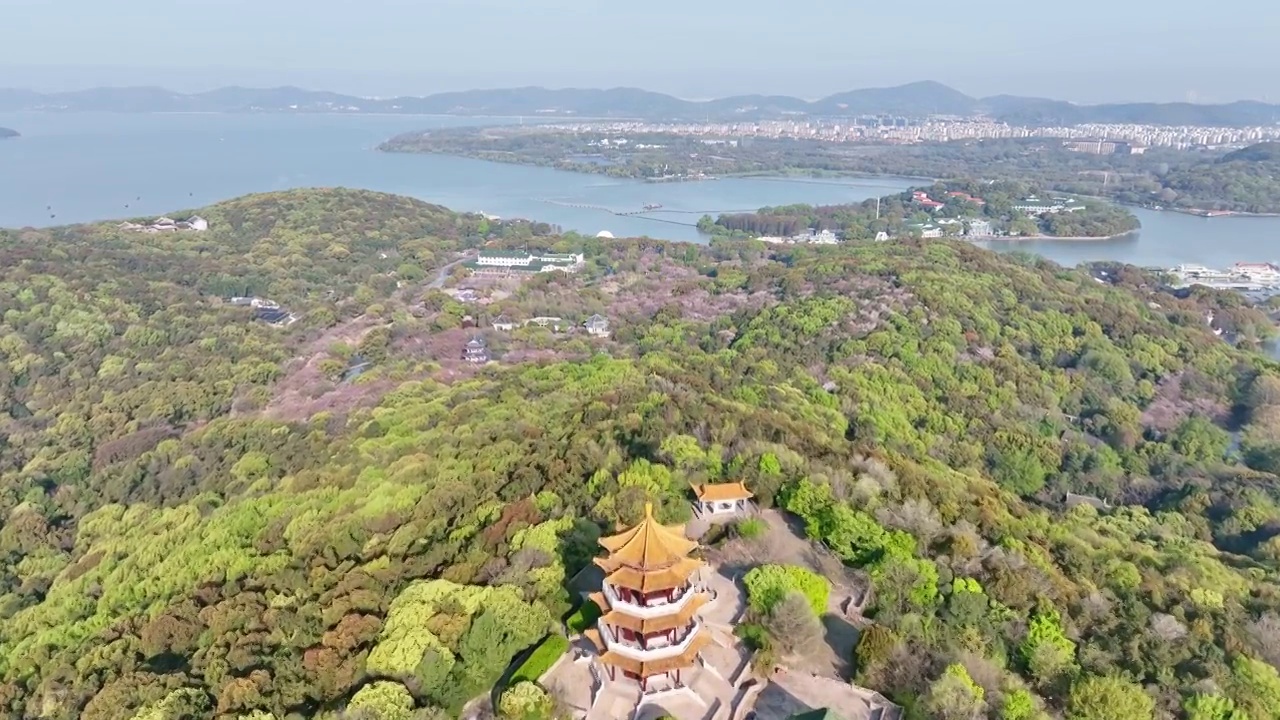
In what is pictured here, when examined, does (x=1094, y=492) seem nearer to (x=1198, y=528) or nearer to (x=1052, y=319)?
(x=1198, y=528)

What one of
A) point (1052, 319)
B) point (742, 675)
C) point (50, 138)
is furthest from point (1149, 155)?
point (50, 138)

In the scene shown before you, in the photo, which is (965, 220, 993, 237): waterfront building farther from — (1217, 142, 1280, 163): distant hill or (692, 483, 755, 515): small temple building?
(692, 483, 755, 515): small temple building

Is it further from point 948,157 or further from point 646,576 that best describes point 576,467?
point 948,157

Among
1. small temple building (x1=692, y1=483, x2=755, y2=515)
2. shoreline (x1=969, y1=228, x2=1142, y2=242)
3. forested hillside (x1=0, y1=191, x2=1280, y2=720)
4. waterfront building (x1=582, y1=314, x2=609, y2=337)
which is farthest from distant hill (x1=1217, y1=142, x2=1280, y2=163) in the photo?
small temple building (x1=692, y1=483, x2=755, y2=515)

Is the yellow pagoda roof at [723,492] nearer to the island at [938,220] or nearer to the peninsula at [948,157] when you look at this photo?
the island at [938,220]

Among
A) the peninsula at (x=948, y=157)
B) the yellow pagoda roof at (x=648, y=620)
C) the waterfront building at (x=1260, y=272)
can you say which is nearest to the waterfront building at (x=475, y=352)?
the yellow pagoda roof at (x=648, y=620)
